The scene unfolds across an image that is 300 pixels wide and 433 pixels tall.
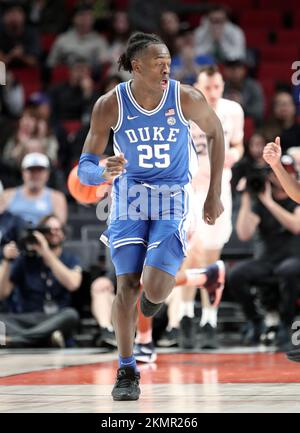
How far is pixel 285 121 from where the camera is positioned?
11.5 meters

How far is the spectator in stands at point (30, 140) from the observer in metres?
11.8

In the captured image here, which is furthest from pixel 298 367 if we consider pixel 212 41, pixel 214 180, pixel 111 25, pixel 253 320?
pixel 111 25

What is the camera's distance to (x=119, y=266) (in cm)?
589

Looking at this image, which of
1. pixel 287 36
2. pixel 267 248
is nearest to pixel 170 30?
pixel 287 36

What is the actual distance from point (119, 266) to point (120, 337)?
0.39 meters

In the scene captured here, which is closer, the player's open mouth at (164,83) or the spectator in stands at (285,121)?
the player's open mouth at (164,83)

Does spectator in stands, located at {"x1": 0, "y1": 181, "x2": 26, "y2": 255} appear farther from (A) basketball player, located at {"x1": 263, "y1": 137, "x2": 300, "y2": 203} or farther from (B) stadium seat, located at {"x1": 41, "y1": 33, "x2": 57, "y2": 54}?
(B) stadium seat, located at {"x1": 41, "y1": 33, "x2": 57, "y2": 54}

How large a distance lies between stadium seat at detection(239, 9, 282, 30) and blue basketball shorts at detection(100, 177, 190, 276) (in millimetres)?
9396

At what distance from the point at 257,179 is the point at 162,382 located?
10.9 ft

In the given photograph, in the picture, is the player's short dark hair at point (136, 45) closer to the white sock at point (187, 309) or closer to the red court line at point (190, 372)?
the red court line at point (190, 372)

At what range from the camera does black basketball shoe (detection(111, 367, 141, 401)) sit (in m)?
5.54

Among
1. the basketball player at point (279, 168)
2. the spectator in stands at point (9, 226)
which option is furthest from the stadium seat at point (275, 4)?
the basketball player at point (279, 168)

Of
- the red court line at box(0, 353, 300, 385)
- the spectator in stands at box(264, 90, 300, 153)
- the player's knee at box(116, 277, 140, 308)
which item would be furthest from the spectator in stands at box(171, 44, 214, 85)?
the player's knee at box(116, 277, 140, 308)

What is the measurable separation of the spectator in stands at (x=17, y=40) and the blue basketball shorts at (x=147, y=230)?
867cm
